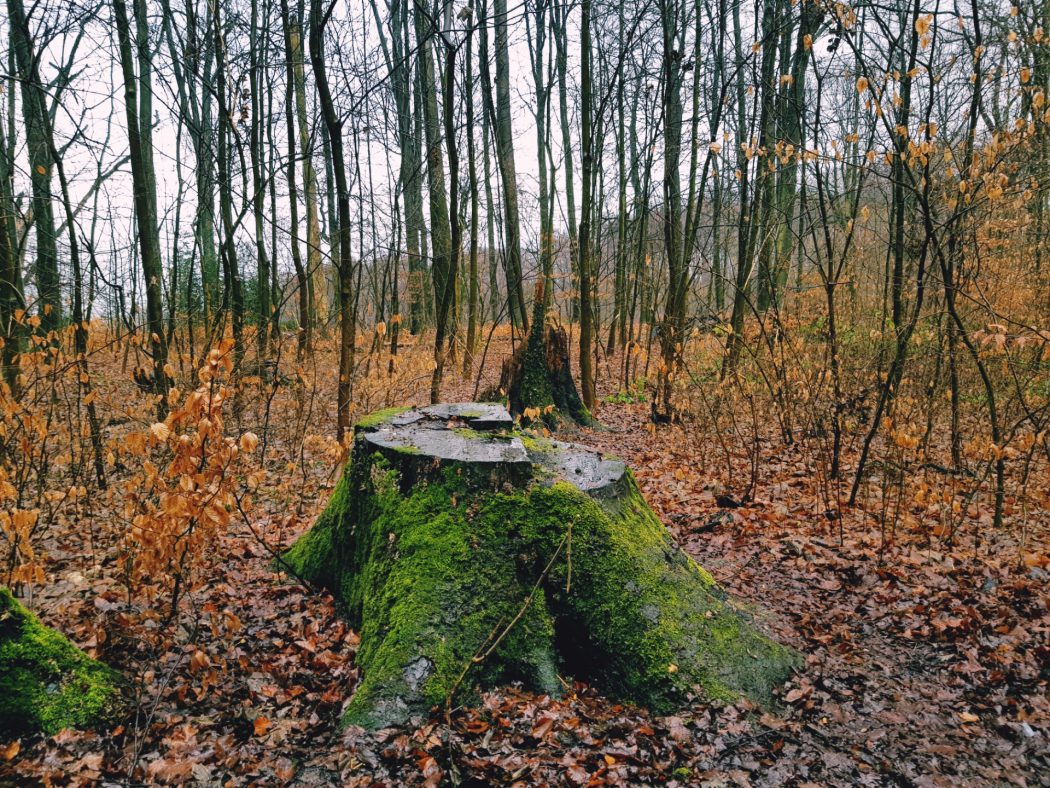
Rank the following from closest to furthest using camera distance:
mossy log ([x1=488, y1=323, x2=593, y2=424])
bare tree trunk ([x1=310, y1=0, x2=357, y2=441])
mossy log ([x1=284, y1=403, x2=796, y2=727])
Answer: mossy log ([x1=284, y1=403, x2=796, y2=727]) < bare tree trunk ([x1=310, y1=0, x2=357, y2=441]) < mossy log ([x1=488, y1=323, x2=593, y2=424])

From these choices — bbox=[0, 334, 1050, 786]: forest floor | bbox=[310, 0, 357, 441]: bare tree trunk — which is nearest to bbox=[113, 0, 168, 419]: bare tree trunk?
bbox=[310, 0, 357, 441]: bare tree trunk

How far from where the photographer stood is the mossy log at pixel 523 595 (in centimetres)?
290

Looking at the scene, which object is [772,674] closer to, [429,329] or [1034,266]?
[1034,266]

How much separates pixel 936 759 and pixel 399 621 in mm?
2586

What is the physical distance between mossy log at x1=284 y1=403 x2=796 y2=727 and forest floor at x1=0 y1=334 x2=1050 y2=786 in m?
0.15

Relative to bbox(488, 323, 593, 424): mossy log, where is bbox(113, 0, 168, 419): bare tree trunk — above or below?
above

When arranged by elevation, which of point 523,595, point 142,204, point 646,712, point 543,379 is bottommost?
point 646,712

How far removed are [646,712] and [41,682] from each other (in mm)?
2753

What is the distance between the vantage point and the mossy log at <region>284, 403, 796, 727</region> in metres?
2.90

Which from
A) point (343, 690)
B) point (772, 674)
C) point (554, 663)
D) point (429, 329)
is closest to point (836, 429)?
point (772, 674)

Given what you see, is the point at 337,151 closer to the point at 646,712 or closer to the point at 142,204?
the point at 142,204

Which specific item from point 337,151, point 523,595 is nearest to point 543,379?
point 337,151

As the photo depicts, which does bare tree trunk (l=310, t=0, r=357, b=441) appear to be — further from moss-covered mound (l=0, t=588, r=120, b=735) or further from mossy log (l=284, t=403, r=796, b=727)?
moss-covered mound (l=0, t=588, r=120, b=735)

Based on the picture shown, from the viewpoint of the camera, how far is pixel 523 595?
10.4ft
